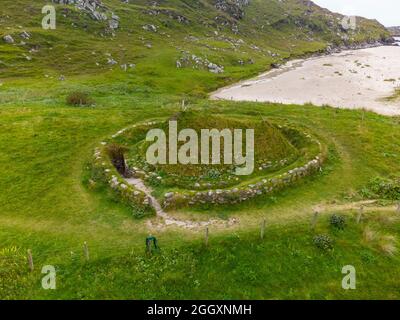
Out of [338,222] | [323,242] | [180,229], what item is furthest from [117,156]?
[338,222]

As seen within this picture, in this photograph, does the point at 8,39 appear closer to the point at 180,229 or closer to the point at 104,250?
the point at 104,250

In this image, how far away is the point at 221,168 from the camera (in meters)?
32.9

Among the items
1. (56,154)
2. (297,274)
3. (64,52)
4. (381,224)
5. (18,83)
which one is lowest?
(297,274)

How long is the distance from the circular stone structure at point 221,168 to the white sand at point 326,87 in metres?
43.2

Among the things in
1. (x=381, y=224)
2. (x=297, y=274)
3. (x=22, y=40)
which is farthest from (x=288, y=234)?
(x=22, y=40)

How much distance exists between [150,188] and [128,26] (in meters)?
137

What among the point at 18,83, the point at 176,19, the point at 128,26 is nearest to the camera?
the point at 18,83

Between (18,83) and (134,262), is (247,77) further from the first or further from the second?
(134,262)

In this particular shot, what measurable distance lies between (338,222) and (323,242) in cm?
291

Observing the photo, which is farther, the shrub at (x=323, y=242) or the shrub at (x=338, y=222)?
the shrub at (x=338, y=222)

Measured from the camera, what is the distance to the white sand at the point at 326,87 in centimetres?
8069

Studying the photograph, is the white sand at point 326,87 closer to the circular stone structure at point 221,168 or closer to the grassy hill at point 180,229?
the grassy hill at point 180,229

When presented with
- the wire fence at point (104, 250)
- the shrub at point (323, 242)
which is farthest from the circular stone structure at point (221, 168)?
the shrub at point (323, 242)

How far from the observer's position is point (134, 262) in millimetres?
22969
